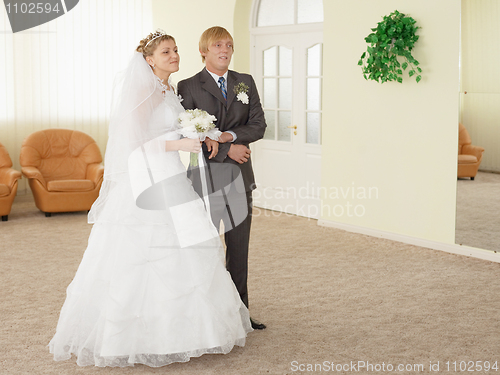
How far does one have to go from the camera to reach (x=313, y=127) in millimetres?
6543

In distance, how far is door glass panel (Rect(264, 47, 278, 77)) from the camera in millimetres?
6914

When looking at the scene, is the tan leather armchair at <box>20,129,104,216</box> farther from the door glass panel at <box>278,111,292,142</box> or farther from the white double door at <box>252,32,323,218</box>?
the door glass panel at <box>278,111,292,142</box>

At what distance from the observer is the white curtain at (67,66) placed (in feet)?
25.4

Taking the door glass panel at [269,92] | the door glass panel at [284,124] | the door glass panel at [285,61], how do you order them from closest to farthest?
the door glass panel at [285,61] < the door glass panel at [284,124] < the door glass panel at [269,92]

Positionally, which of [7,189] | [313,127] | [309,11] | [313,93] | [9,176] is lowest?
[7,189]

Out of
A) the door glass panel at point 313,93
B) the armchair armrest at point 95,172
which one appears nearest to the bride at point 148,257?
the door glass panel at point 313,93

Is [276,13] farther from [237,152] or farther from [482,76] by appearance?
[237,152]

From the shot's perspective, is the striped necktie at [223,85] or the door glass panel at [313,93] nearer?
the striped necktie at [223,85]

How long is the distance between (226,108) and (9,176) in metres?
4.20

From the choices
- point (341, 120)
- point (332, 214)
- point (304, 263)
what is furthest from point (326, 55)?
point (304, 263)

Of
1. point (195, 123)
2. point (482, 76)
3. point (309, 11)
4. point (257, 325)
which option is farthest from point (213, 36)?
point (309, 11)

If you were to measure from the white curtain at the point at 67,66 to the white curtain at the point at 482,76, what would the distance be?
5.26 m

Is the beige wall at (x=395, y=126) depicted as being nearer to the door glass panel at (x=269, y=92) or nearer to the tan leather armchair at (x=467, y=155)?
the tan leather armchair at (x=467, y=155)

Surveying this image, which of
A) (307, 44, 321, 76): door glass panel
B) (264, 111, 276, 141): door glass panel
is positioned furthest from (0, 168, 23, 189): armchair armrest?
(307, 44, 321, 76): door glass panel
